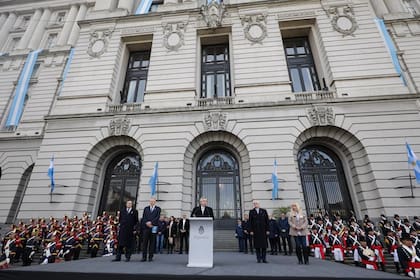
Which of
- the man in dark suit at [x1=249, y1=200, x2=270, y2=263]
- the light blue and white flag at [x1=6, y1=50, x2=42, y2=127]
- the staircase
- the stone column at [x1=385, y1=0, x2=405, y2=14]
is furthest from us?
the stone column at [x1=385, y1=0, x2=405, y2=14]

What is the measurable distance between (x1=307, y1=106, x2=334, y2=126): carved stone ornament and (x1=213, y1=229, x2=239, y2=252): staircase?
8.77 metres

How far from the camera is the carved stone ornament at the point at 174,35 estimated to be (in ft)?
58.3

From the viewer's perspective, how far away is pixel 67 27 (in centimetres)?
2598

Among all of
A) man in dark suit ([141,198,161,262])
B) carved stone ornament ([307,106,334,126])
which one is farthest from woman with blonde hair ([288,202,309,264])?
carved stone ornament ([307,106,334,126])

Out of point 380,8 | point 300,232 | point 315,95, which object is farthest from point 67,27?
point 380,8

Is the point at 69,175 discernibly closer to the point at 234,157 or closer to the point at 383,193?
the point at 234,157

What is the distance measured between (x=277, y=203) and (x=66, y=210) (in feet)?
43.1

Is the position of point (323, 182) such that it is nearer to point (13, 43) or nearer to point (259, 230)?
point (259, 230)

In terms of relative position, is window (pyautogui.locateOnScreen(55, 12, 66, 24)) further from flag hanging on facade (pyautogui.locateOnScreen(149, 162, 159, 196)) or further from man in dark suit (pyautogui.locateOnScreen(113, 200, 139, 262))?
man in dark suit (pyautogui.locateOnScreen(113, 200, 139, 262))

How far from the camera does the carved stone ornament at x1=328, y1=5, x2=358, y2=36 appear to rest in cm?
1636

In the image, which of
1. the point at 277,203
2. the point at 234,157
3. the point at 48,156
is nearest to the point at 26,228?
the point at 48,156

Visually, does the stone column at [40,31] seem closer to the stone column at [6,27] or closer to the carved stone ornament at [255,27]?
the stone column at [6,27]

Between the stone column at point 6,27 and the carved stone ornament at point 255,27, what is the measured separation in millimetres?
30507

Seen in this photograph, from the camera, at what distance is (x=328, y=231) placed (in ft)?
32.3
